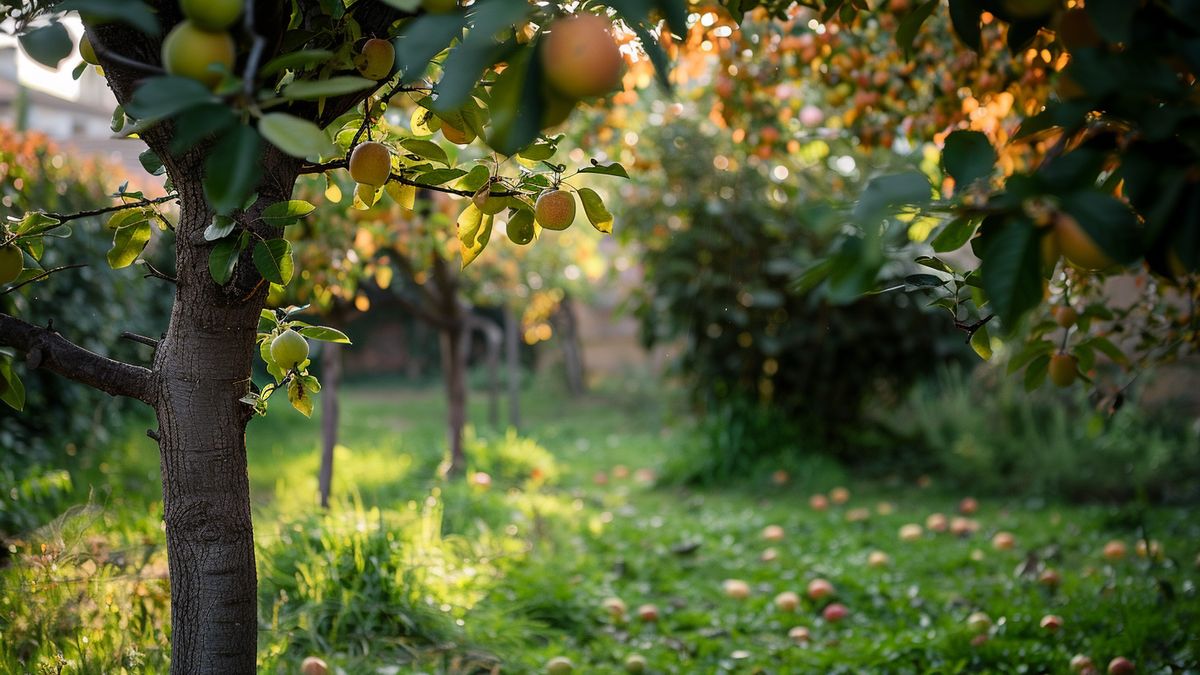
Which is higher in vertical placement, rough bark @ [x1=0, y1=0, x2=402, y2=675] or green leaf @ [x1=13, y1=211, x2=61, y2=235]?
green leaf @ [x1=13, y1=211, x2=61, y2=235]

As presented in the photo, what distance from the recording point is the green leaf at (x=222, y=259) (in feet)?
3.44

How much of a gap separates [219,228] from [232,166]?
38 cm

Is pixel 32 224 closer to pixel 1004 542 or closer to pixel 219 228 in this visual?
pixel 219 228

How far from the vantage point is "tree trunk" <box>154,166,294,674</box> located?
3.72ft

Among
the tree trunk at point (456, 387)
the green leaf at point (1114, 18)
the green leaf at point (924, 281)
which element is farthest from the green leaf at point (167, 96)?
the tree trunk at point (456, 387)

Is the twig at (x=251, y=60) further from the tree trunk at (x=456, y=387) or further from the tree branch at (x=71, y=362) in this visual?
the tree trunk at (x=456, y=387)

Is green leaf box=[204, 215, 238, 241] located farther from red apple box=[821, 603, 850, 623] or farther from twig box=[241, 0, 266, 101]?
red apple box=[821, 603, 850, 623]

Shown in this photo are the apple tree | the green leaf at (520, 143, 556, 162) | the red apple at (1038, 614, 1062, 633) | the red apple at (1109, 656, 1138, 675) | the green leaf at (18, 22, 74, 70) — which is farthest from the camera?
the red apple at (1038, 614, 1062, 633)

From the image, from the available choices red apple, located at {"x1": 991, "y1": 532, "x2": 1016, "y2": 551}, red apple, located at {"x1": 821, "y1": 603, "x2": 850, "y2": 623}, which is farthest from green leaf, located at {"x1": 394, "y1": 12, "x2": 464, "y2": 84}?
red apple, located at {"x1": 991, "y1": 532, "x2": 1016, "y2": 551}

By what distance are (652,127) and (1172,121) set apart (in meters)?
4.58

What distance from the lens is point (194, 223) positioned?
1127 millimetres

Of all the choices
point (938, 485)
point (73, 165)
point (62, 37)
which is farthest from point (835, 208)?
point (73, 165)

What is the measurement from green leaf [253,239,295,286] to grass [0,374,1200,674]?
0.90 m

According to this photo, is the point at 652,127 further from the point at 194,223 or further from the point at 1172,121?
the point at 1172,121
